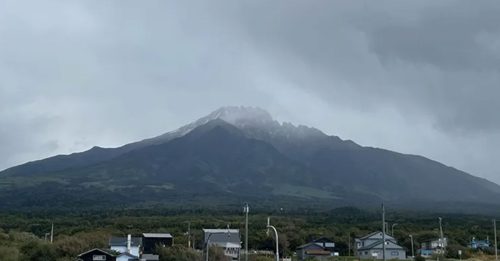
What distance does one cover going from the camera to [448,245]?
74250 millimetres

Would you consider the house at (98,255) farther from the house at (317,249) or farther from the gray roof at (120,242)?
the house at (317,249)

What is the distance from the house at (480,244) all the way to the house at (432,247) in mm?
3282

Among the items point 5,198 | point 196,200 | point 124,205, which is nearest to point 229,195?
point 196,200

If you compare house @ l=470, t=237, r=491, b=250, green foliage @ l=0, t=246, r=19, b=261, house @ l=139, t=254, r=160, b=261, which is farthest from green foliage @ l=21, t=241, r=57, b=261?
house @ l=470, t=237, r=491, b=250

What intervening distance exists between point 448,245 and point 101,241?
114 ft

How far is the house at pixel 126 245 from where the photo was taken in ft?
204

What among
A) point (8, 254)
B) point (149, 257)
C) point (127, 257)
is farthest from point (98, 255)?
point (8, 254)

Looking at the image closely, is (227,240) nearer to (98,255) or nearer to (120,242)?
(120,242)

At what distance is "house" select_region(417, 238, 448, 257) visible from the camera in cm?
7288

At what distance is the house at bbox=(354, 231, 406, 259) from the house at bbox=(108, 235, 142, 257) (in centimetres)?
2195

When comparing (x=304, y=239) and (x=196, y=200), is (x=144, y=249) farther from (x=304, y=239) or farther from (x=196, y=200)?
(x=196, y=200)

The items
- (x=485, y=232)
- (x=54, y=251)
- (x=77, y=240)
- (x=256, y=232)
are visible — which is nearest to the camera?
(x=54, y=251)

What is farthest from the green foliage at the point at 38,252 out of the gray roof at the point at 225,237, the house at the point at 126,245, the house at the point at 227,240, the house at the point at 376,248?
the house at the point at 376,248

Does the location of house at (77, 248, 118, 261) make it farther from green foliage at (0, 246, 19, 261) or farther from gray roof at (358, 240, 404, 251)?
gray roof at (358, 240, 404, 251)
